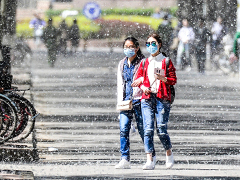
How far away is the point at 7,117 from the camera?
10812 millimetres

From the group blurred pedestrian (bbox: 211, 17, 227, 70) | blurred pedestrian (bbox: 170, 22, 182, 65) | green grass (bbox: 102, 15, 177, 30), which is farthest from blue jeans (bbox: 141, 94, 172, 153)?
green grass (bbox: 102, 15, 177, 30)

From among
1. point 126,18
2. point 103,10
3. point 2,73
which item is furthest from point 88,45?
point 2,73

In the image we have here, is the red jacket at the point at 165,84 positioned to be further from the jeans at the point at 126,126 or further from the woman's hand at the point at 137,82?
the jeans at the point at 126,126

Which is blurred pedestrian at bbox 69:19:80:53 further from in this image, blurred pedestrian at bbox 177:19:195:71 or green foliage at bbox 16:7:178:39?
blurred pedestrian at bbox 177:19:195:71

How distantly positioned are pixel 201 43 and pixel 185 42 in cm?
71

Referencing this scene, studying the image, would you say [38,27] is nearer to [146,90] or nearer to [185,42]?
[185,42]

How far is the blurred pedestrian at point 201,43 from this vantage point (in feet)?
88.0

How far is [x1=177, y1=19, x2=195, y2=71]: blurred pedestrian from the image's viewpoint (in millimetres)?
27806

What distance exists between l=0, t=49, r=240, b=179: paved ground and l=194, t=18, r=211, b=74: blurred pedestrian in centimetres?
306

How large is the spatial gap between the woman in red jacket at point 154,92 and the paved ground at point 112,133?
403 mm

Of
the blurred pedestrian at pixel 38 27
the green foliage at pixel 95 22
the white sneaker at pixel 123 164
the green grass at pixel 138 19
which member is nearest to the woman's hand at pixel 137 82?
the white sneaker at pixel 123 164

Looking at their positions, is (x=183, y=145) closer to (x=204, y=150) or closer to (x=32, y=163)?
(x=204, y=150)

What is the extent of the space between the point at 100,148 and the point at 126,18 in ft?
161

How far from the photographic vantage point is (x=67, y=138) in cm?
1184
